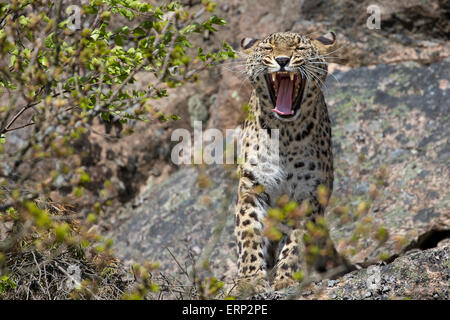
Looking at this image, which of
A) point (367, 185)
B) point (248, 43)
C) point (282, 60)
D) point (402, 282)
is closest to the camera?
point (402, 282)

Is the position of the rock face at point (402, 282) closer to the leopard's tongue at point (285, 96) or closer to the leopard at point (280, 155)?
the leopard at point (280, 155)

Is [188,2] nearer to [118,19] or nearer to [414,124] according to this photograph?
[118,19]

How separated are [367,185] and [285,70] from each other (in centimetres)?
379

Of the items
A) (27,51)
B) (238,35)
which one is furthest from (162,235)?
(27,51)

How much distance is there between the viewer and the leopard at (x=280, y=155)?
8.26m

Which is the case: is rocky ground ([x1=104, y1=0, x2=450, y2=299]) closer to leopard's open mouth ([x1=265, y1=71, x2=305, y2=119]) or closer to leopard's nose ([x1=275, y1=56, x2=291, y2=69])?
leopard's open mouth ([x1=265, y1=71, x2=305, y2=119])

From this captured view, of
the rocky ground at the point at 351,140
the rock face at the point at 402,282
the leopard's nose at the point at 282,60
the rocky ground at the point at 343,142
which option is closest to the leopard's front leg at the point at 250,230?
the rock face at the point at 402,282

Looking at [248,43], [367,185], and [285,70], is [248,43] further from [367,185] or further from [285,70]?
[367,185]

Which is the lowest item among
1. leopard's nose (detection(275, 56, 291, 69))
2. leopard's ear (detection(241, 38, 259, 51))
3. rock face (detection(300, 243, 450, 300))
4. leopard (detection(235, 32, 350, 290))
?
rock face (detection(300, 243, 450, 300))

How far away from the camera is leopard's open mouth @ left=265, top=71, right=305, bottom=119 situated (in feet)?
27.1

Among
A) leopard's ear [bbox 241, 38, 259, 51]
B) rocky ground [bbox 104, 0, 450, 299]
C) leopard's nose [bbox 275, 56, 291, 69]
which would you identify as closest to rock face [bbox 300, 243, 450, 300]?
leopard's nose [bbox 275, 56, 291, 69]

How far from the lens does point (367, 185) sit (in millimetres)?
11367

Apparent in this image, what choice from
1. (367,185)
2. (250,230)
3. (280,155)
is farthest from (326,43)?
(367,185)
